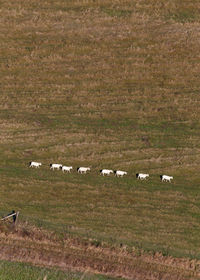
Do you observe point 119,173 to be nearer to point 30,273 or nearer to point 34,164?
point 34,164

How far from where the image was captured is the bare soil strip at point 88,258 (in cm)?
4281

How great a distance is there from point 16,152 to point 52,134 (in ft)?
16.3

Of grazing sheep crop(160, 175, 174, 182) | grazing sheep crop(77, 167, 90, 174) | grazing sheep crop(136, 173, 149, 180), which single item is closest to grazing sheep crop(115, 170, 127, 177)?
grazing sheep crop(136, 173, 149, 180)

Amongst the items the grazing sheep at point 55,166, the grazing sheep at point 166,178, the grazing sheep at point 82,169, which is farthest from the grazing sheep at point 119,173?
the grazing sheep at point 55,166

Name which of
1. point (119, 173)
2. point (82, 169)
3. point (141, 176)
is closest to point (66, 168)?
point (82, 169)

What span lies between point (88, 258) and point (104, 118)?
2948 cm

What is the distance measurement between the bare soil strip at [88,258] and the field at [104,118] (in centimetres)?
156

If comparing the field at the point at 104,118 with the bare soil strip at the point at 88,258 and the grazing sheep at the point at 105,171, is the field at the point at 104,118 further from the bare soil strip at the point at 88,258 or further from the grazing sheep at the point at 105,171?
the bare soil strip at the point at 88,258

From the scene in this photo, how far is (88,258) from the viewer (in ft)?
145

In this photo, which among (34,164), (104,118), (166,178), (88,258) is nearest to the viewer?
(88,258)

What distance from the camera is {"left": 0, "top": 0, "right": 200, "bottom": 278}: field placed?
5459 centimetres

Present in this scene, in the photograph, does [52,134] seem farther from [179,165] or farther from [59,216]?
[59,216]

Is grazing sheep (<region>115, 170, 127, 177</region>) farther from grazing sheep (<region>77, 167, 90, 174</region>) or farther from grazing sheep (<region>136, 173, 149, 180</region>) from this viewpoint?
grazing sheep (<region>77, 167, 90, 174</region>)

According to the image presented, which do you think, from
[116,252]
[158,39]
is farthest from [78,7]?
[116,252]
